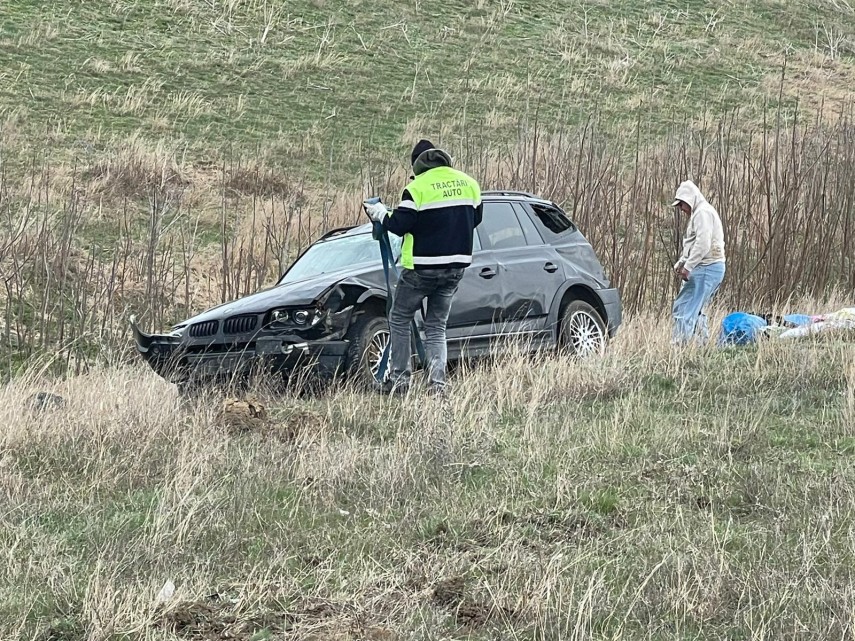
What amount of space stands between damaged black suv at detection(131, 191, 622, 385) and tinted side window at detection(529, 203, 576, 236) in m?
0.01

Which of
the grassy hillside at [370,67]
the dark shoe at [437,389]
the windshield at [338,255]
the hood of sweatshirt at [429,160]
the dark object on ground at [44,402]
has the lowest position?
the dark object on ground at [44,402]

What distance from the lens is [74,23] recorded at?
27.9 metres

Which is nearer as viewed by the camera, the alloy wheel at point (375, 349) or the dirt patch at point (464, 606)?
the dirt patch at point (464, 606)

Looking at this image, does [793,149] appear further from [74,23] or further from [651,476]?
[74,23]

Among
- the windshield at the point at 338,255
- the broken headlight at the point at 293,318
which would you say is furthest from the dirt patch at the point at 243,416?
the windshield at the point at 338,255

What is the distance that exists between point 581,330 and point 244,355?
11.0 feet

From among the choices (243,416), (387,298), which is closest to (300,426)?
(243,416)

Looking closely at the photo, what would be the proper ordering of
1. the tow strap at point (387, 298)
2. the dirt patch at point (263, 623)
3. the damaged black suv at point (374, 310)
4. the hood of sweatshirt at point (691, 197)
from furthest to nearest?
the hood of sweatshirt at point (691, 197) → the damaged black suv at point (374, 310) → the tow strap at point (387, 298) → the dirt patch at point (263, 623)

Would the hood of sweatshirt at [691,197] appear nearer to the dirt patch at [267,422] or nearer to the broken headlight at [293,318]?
the broken headlight at [293,318]

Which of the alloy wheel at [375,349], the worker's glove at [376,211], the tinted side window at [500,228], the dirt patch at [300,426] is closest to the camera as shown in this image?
the dirt patch at [300,426]

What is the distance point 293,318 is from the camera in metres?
8.25

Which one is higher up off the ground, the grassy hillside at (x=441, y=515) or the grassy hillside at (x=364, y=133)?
the grassy hillside at (x=364, y=133)

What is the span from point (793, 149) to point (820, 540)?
431 inches

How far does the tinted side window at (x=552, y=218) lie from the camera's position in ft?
34.4
